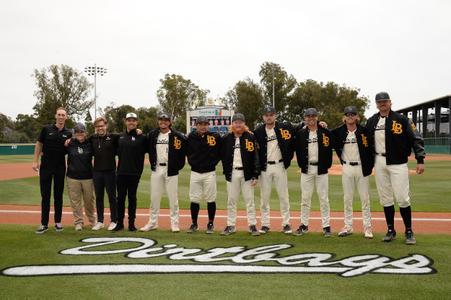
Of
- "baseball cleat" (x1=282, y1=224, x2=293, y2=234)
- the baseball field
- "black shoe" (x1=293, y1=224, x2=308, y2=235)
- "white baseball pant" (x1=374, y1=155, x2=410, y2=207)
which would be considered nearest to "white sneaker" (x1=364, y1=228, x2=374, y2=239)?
the baseball field

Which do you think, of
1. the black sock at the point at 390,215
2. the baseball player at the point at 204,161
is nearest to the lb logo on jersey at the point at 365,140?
the black sock at the point at 390,215

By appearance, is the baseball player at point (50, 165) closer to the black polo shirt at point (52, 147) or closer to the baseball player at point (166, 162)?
the black polo shirt at point (52, 147)

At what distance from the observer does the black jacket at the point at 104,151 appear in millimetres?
7379

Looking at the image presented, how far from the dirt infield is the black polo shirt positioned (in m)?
1.58

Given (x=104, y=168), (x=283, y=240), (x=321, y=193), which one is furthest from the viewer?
(x=104, y=168)

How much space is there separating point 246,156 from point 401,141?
2425 mm

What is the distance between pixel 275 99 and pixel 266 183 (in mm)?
49085

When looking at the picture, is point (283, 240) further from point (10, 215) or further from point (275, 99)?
point (275, 99)

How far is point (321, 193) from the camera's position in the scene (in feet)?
22.5

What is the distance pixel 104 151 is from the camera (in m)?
7.39

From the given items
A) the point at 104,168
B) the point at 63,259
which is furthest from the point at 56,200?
the point at 63,259

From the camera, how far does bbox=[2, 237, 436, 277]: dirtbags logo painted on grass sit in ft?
15.8

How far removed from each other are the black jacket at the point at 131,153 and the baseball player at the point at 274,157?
2106 mm

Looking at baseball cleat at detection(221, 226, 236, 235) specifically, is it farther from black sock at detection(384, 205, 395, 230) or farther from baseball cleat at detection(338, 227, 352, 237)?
black sock at detection(384, 205, 395, 230)
